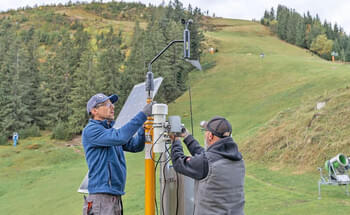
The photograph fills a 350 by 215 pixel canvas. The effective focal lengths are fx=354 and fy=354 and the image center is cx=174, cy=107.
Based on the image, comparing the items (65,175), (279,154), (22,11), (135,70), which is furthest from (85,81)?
(22,11)

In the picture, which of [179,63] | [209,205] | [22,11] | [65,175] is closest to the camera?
[209,205]

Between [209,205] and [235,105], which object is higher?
[209,205]

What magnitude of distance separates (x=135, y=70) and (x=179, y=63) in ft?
19.8

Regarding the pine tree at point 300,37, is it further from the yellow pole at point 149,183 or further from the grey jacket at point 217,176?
the grey jacket at point 217,176

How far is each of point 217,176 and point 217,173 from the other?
3cm

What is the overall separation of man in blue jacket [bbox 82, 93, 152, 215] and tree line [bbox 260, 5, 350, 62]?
69.6m

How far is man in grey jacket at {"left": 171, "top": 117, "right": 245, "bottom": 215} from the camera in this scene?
10.6ft

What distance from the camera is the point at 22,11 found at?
164875mm

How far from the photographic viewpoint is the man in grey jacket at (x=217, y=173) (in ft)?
10.6

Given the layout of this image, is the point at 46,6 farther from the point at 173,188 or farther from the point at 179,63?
the point at 173,188

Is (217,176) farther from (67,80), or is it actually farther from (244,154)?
(67,80)

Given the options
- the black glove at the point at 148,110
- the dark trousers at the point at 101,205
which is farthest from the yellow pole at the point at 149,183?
the dark trousers at the point at 101,205

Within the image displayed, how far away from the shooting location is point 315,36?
87000 millimetres

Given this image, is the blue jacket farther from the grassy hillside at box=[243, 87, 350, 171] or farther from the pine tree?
Answer: the pine tree
